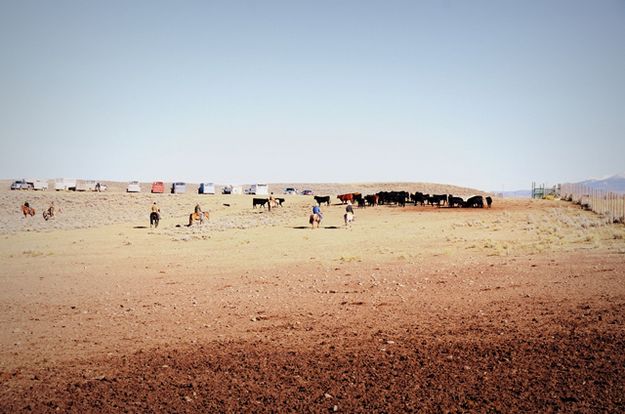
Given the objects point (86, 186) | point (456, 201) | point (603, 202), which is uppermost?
point (86, 186)

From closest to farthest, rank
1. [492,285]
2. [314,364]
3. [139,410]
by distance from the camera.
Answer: [139,410], [314,364], [492,285]

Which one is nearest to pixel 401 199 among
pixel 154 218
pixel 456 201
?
pixel 456 201

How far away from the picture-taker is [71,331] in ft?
31.1

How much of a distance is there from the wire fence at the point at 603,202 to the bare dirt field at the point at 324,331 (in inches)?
367

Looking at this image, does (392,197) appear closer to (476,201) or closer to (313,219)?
(476,201)

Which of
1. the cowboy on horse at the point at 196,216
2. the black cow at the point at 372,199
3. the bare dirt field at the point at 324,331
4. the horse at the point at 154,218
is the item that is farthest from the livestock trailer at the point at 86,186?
the bare dirt field at the point at 324,331

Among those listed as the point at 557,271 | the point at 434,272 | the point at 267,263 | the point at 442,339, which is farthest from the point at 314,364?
the point at 267,263

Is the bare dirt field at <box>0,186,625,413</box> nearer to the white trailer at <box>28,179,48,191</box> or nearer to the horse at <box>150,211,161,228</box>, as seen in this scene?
the horse at <box>150,211,161,228</box>

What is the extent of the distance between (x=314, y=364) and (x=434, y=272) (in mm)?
8514

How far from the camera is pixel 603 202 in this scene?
35.2 meters

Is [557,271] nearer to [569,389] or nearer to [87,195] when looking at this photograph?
[569,389]

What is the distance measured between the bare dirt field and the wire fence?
30.6 ft

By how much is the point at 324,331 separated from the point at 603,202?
3376 cm

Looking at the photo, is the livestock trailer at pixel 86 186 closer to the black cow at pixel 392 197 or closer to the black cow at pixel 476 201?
the black cow at pixel 392 197
